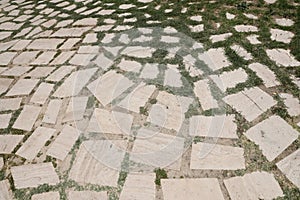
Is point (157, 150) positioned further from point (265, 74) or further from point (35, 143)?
point (265, 74)

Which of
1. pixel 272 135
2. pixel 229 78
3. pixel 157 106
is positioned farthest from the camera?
pixel 229 78

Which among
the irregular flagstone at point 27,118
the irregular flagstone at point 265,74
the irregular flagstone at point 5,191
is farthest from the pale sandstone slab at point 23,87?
the irregular flagstone at point 265,74

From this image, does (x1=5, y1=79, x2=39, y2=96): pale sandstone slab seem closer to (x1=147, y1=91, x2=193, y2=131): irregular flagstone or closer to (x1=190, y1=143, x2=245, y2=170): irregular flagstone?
(x1=147, y1=91, x2=193, y2=131): irregular flagstone

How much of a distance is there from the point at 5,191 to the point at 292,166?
2.52 m

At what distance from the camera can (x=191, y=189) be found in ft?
8.45

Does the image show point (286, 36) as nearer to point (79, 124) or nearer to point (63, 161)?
point (79, 124)

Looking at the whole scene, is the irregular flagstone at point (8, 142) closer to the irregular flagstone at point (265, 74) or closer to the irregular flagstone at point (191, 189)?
the irregular flagstone at point (191, 189)

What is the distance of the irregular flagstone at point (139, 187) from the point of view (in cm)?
256

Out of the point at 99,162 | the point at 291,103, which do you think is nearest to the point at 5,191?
the point at 99,162

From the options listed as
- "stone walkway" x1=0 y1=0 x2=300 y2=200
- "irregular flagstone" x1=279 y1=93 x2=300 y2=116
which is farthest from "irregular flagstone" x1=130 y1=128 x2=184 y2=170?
"irregular flagstone" x1=279 y1=93 x2=300 y2=116

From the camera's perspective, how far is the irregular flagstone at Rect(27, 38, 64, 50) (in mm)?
4738

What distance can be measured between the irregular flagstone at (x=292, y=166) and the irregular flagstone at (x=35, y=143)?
2.23m

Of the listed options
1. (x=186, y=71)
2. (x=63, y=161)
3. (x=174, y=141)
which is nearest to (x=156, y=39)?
(x=186, y=71)

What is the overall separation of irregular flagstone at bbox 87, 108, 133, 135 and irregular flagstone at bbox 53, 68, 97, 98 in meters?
0.49
